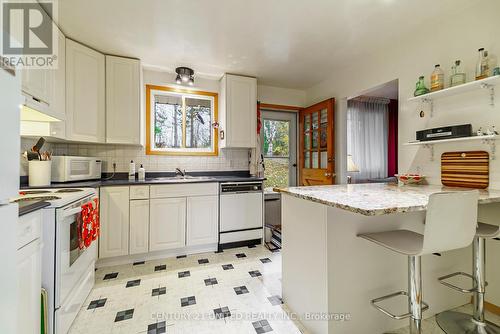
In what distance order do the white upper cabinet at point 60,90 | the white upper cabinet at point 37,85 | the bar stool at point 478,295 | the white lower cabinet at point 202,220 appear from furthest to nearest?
the white lower cabinet at point 202,220 → the white upper cabinet at point 60,90 → the white upper cabinet at point 37,85 → the bar stool at point 478,295

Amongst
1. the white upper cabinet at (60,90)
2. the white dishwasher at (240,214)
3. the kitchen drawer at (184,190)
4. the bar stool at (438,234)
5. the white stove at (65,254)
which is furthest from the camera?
the white dishwasher at (240,214)

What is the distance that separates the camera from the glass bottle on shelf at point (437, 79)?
1.91 metres

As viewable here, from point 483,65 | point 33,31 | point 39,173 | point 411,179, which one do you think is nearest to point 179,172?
point 39,173

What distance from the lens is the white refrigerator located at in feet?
2.41

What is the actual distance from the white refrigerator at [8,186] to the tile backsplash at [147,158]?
194cm

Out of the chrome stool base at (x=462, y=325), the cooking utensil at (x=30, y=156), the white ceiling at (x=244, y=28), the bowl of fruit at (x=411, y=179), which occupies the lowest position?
the chrome stool base at (x=462, y=325)

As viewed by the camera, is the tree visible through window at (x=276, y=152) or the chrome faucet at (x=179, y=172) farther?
the tree visible through window at (x=276, y=152)

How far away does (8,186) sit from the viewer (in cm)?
77

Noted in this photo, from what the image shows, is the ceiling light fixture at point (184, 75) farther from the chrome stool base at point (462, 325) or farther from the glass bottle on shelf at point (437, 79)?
the chrome stool base at point (462, 325)

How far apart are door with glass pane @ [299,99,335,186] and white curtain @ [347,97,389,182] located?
99 centimetres

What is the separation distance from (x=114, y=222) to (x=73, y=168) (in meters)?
0.69

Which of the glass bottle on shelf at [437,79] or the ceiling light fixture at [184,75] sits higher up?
the ceiling light fixture at [184,75]

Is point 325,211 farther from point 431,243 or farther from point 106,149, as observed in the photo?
point 106,149

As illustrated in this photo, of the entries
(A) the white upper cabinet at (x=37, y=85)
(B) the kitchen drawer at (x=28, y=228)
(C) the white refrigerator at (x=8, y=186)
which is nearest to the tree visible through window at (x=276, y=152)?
(A) the white upper cabinet at (x=37, y=85)
